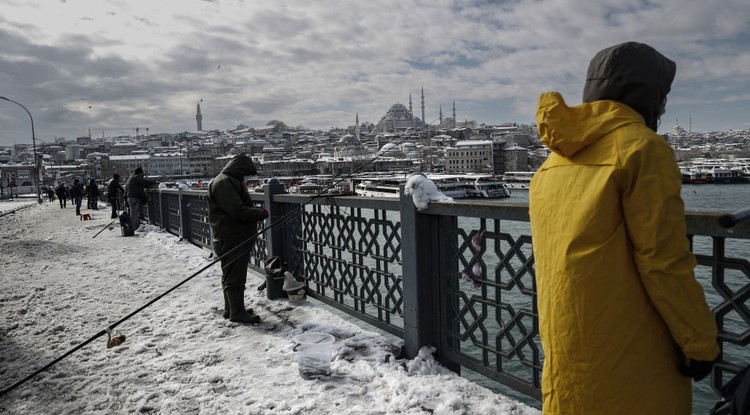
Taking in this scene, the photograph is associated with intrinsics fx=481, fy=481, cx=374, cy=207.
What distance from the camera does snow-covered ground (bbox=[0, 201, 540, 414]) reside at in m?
2.84

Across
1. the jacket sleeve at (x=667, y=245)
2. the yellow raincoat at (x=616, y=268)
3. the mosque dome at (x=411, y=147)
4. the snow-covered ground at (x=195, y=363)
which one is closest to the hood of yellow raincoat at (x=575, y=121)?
the yellow raincoat at (x=616, y=268)

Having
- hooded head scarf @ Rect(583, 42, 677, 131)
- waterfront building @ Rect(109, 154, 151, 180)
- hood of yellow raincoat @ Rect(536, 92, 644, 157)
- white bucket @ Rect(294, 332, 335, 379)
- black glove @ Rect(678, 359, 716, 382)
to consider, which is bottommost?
white bucket @ Rect(294, 332, 335, 379)

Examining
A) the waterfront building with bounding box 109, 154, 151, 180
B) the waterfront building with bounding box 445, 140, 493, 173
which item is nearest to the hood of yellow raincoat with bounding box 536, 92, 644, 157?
the waterfront building with bounding box 445, 140, 493, 173

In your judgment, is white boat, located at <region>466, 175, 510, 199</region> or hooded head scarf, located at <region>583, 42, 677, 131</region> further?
white boat, located at <region>466, 175, 510, 199</region>

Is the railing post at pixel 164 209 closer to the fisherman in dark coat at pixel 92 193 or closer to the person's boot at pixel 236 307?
the person's boot at pixel 236 307

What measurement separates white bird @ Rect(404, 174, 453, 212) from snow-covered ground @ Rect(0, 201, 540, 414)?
1.01 m

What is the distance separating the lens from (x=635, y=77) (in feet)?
4.67

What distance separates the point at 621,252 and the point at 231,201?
3.53 meters

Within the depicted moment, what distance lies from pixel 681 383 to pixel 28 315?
18.9 feet

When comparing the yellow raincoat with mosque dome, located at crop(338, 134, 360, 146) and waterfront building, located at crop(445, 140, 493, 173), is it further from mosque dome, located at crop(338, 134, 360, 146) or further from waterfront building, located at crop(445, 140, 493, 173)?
mosque dome, located at crop(338, 134, 360, 146)

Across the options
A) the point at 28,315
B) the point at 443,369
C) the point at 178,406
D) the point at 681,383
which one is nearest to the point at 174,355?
the point at 178,406

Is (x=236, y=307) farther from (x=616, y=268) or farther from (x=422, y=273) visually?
(x=616, y=268)

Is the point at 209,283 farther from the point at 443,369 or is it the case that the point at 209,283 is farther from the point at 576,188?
the point at 576,188

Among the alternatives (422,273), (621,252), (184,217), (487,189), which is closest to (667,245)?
(621,252)
